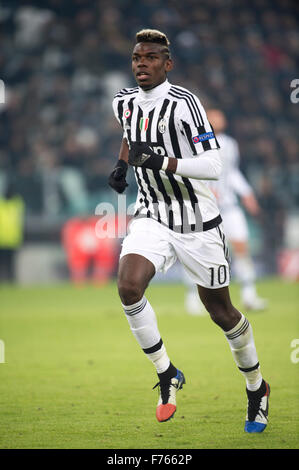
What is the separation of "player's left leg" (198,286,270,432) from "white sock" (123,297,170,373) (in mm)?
326

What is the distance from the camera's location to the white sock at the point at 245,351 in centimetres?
461

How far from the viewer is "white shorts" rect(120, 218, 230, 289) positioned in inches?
181

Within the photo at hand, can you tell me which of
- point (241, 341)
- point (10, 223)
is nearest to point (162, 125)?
point (241, 341)

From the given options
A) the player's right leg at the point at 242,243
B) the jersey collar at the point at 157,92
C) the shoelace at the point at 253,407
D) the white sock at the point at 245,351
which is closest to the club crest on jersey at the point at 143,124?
the jersey collar at the point at 157,92

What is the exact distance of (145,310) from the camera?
4539 mm

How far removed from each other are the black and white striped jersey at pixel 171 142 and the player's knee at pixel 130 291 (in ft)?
1.54

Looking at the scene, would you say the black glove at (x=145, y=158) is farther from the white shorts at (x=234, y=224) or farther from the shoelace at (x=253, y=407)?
the white shorts at (x=234, y=224)

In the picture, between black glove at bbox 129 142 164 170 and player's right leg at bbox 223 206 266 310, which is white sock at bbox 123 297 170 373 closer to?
black glove at bbox 129 142 164 170

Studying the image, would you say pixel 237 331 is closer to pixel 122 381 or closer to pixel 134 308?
pixel 134 308

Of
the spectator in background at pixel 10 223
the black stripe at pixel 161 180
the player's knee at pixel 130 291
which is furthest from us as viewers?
the spectator in background at pixel 10 223

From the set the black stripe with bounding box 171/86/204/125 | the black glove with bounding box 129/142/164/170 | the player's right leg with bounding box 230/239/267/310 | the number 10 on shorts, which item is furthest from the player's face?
the player's right leg with bounding box 230/239/267/310

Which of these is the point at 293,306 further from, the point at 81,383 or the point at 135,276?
the point at 135,276

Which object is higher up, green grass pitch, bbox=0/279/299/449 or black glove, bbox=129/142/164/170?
black glove, bbox=129/142/164/170
